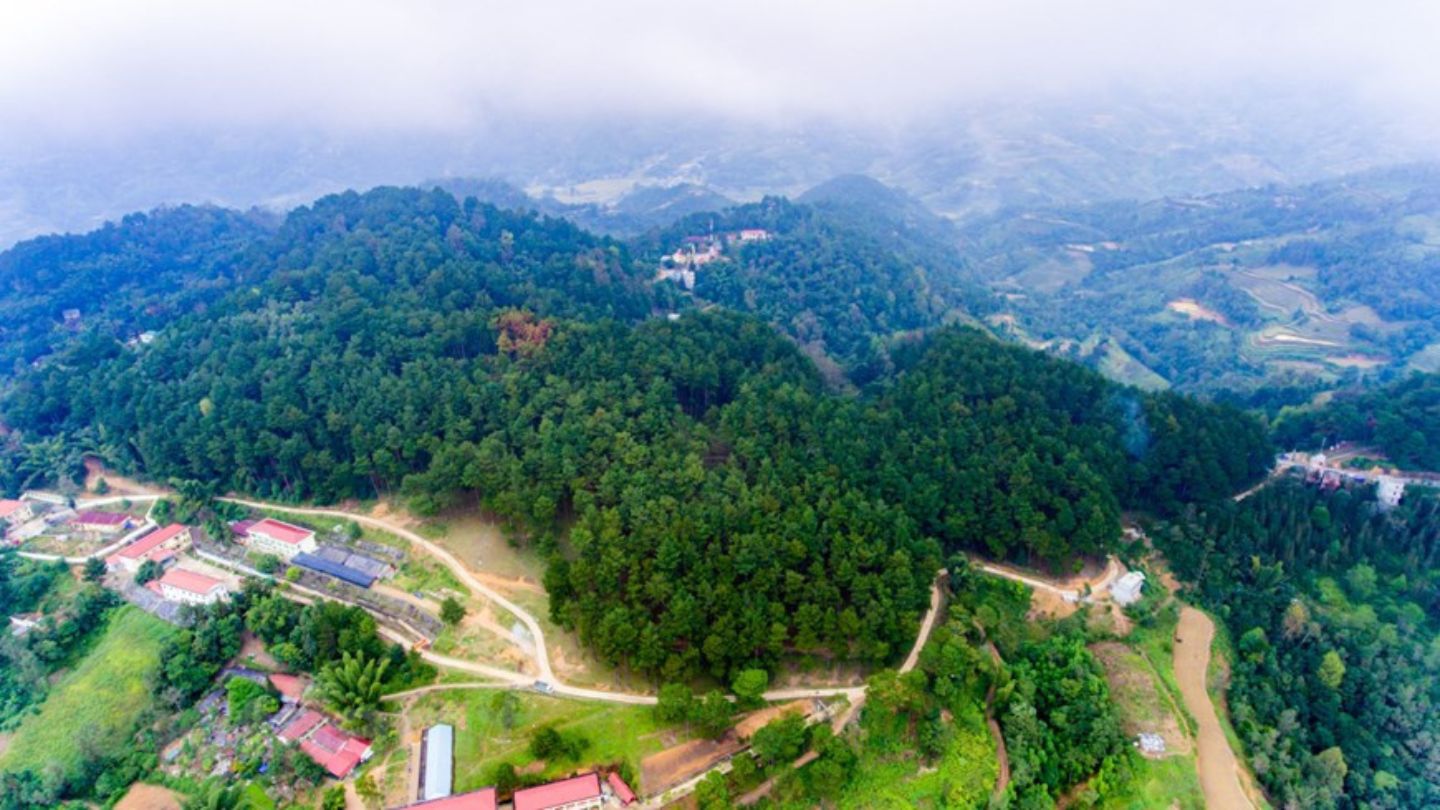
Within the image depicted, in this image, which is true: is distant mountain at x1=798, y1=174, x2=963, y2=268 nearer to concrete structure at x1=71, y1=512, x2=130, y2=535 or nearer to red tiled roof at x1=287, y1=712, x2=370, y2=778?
concrete structure at x1=71, y1=512, x2=130, y2=535

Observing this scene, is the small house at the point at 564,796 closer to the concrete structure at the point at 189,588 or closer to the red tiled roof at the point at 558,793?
the red tiled roof at the point at 558,793

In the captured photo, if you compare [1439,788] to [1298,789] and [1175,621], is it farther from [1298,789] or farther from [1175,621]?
[1175,621]

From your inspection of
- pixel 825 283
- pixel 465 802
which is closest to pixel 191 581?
pixel 465 802

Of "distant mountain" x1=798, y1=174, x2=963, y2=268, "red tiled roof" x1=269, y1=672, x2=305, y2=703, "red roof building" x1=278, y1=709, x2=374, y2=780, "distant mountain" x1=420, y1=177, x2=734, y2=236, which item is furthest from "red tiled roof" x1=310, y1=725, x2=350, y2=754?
"distant mountain" x1=420, y1=177, x2=734, y2=236

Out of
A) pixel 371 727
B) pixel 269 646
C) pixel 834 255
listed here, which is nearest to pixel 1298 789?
pixel 371 727

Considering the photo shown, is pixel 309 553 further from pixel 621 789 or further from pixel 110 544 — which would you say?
pixel 621 789

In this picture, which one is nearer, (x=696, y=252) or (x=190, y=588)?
(x=190, y=588)
